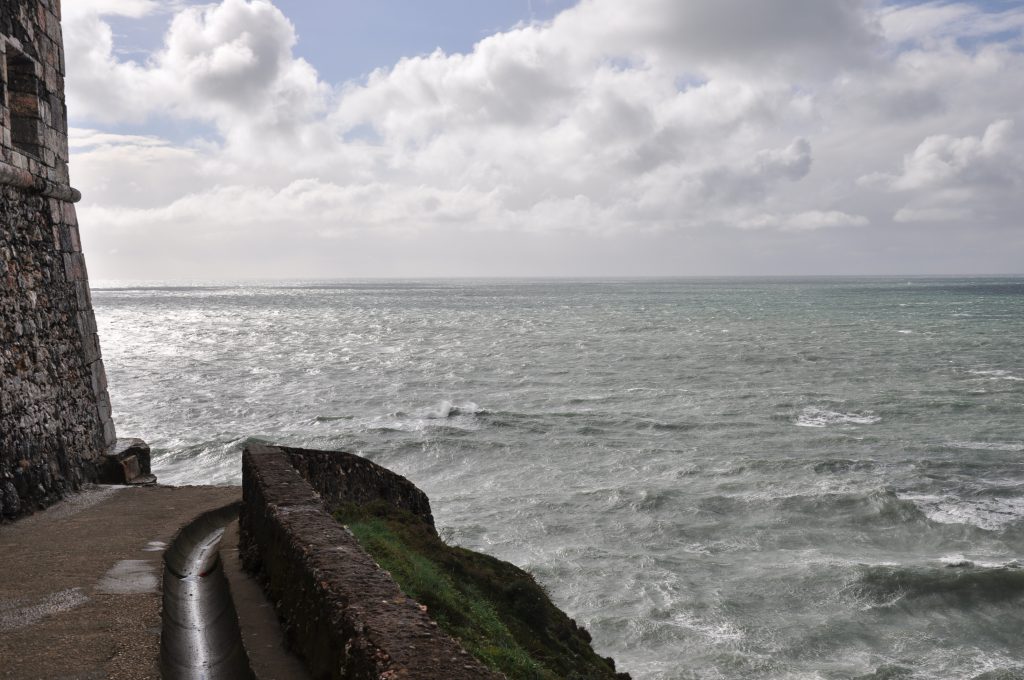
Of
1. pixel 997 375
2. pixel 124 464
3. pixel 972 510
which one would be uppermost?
pixel 124 464

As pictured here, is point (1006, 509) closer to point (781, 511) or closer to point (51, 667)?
point (781, 511)

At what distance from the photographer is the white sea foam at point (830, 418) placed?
27938mm

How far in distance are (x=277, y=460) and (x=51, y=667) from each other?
11.4 ft

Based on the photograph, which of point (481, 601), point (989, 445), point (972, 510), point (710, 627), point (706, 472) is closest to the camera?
point (481, 601)

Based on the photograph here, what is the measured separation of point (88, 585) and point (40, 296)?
6.63 metres

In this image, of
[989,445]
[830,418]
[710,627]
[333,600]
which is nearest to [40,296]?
[333,600]

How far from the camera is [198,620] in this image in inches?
309

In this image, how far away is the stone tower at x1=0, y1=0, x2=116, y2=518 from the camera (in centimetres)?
1140

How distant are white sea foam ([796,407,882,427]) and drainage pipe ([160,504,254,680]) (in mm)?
22249

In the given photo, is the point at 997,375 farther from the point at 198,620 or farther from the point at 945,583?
the point at 198,620

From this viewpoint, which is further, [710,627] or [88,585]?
[710,627]

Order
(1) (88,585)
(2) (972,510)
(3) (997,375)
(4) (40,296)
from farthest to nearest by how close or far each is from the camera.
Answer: (3) (997,375) → (2) (972,510) → (4) (40,296) → (1) (88,585)

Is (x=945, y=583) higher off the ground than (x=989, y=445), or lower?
lower

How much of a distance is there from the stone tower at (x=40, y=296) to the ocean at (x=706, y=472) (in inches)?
287
